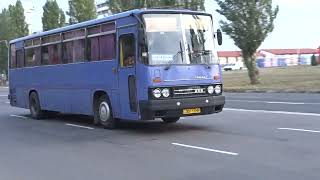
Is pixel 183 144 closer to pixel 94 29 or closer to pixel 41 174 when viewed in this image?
pixel 41 174

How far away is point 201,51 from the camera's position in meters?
14.6

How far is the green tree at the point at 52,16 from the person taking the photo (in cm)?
7694

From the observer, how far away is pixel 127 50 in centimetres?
1477

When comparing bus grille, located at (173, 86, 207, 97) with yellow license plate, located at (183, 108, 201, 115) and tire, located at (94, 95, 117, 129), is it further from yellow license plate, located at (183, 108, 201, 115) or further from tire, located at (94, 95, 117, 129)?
tire, located at (94, 95, 117, 129)

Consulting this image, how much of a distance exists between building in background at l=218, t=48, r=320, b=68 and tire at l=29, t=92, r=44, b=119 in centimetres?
9443

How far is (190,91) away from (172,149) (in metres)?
2.89

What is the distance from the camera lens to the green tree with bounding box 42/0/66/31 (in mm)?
76938

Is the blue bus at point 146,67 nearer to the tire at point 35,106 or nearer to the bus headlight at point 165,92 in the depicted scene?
the bus headlight at point 165,92

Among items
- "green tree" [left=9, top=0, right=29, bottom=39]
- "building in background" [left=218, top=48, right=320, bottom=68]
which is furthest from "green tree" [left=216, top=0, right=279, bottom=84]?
"building in background" [left=218, top=48, right=320, bottom=68]

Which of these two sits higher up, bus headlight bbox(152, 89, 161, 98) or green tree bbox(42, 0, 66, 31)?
green tree bbox(42, 0, 66, 31)

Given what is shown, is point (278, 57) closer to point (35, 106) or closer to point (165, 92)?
point (35, 106)

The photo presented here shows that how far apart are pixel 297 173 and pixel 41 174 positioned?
4.12 meters

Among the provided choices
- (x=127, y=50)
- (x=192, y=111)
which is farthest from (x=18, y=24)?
(x=192, y=111)

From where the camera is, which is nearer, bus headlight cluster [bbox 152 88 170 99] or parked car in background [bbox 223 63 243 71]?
bus headlight cluster [bbox 152 88 170 99]
